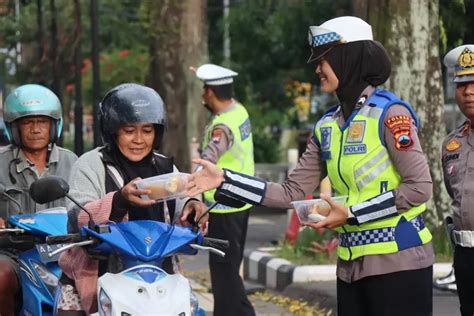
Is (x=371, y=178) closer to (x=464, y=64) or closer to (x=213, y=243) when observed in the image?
(x=213, y=243)

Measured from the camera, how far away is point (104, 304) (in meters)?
4.86

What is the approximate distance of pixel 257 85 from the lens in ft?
120

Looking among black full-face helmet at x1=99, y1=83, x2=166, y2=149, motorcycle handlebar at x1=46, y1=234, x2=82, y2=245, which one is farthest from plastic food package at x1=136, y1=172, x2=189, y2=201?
black full-face helmet at x1=99, y1=83, x2=166, y2=149

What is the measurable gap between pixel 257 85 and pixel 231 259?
27.5 m

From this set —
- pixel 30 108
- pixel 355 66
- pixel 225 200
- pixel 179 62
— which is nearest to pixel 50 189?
pixel 225 200

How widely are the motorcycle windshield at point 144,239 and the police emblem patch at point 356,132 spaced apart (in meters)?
0.89

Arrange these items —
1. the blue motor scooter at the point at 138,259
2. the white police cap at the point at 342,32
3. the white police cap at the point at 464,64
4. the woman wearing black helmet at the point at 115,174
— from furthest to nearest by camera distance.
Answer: the white police cap at the point at 464,64
the white police cap at the point at 342,32
the woman wearing black helmet at the point at 115,174
the blue motor scooter at the point at 138,259

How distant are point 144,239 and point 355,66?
1.34 meters

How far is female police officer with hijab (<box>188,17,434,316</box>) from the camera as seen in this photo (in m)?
5.39

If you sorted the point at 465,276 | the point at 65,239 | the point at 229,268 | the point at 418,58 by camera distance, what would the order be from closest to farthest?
the point at 65,239
the point at 465,276
the point at 229,268
the point at 418,58

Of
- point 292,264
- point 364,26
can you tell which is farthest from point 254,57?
point 364,26

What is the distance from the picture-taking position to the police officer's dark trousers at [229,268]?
29.9 ft

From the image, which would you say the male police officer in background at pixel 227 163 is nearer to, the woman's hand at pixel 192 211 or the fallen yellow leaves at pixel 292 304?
the fallen yellow leaves at pixel 292 304

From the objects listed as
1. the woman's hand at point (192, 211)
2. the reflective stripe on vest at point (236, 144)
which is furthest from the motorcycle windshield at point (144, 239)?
the reflective stripe on vest at point (236, 144)
